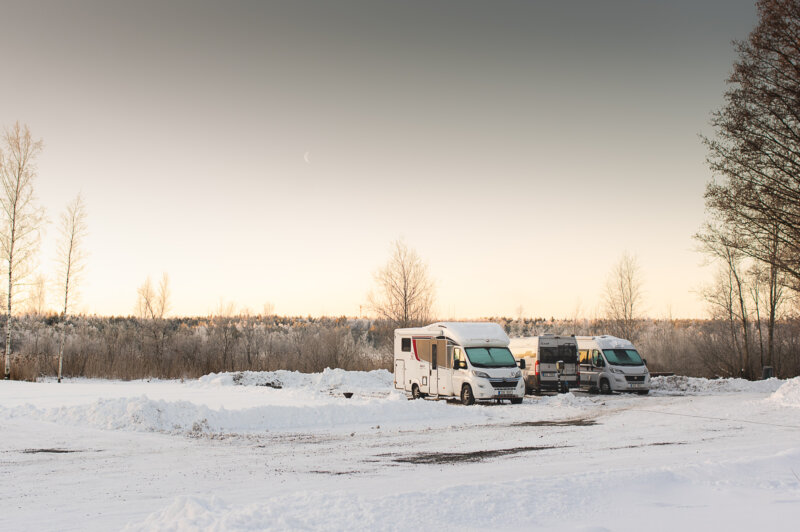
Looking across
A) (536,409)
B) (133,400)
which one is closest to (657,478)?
(536,409)

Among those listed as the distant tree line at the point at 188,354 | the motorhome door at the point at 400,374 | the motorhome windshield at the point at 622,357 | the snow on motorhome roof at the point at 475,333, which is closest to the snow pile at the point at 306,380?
the motorhome door at the point at 400,374

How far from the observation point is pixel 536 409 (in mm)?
22203

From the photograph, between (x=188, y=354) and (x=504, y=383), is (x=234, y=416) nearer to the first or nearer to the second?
(x=504, y=383)

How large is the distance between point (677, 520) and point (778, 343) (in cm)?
4396

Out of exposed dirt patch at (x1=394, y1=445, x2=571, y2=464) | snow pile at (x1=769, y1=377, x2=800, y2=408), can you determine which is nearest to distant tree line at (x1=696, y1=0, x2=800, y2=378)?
snow pile at (x1=769, y1=377, x2=800, y2=408)

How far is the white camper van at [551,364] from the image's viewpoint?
28938 mm

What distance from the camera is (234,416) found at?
60.0 feet

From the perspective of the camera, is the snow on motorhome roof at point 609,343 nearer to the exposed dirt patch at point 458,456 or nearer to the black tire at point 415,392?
the black tire at point 415,392

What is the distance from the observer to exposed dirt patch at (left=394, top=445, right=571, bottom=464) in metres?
12.1

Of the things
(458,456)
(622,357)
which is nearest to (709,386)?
(622,357)

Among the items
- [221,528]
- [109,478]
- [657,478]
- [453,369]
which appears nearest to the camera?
[221,528]

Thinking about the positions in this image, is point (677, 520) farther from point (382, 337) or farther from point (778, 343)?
point (778, 343)

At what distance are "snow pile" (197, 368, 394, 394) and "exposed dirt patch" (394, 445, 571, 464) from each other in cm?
1993

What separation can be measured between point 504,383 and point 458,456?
11216 mm
